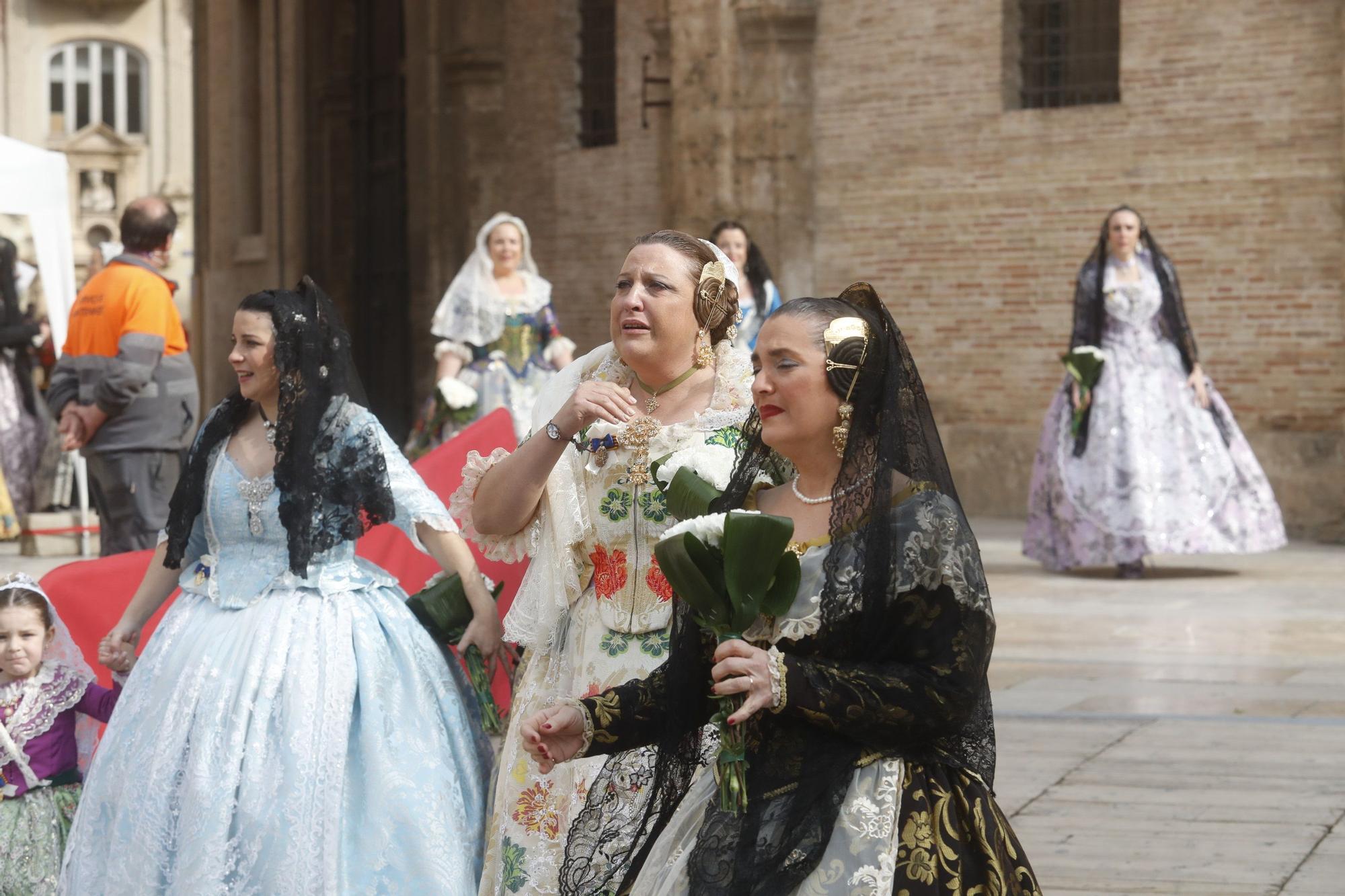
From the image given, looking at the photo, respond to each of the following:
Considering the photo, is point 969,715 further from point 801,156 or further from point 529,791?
point 801,156

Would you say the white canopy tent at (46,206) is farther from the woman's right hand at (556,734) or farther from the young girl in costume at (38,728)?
the woman's right hand at (556,734)

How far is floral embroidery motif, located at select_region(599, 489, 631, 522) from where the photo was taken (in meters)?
4.39

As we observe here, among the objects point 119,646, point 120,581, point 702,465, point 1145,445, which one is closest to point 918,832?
point 702,465

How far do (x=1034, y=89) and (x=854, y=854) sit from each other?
14125 millimetres

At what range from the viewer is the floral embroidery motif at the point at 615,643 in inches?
169

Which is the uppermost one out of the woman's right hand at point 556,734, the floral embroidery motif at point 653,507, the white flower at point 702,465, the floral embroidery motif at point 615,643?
A: the white flower at point 702,465

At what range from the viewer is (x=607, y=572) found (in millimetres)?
4391

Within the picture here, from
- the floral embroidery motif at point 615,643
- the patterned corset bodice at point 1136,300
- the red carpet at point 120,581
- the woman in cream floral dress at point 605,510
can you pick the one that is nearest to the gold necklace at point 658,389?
the woman in cream floral dress at point 605,510

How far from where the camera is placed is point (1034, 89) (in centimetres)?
1642

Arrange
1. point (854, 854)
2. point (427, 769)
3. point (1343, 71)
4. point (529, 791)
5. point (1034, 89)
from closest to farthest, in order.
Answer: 1. point (854, 854)
2. point (529, 791)
3. point (427, 769)
4. point (1343, 71)
5. point (1034, 89)

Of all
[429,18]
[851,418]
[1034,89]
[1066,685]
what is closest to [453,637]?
[851,418]

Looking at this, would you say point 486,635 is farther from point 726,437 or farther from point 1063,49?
point 1063,49

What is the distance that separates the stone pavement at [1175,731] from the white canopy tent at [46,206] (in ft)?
19.9

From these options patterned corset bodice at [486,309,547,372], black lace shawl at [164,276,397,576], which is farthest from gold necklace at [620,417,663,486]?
patterned corset bodice at [486,309,547,372]
